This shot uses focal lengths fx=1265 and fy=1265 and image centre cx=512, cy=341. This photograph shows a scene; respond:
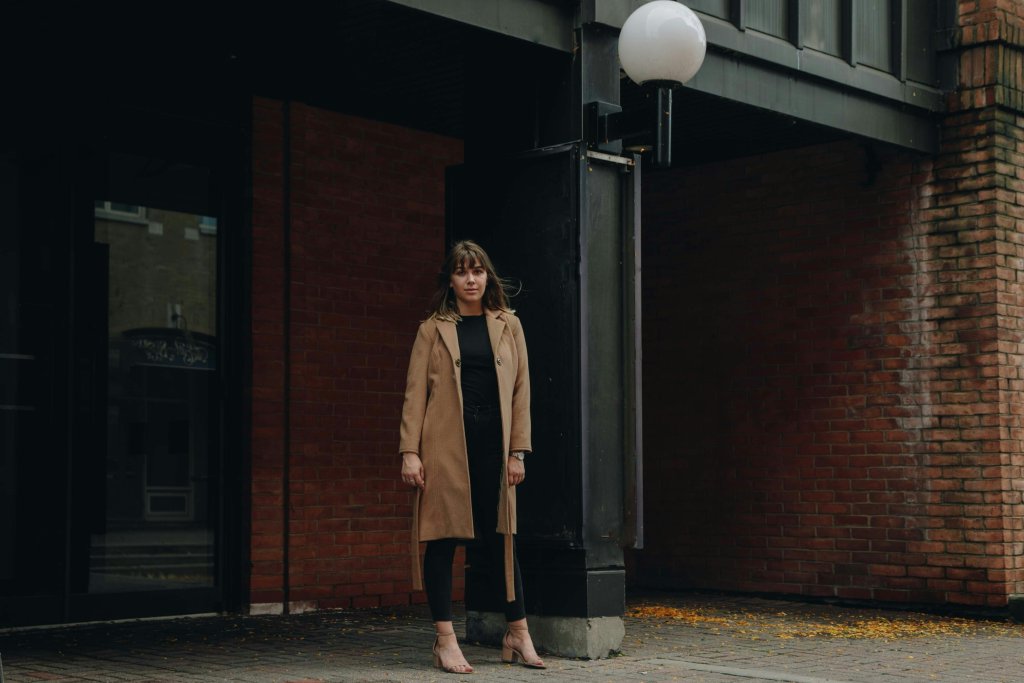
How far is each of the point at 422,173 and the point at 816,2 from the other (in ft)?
9.93

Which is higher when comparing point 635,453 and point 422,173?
point 422,173

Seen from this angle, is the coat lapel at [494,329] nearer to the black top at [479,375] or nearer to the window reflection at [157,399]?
the black top at [479,375]

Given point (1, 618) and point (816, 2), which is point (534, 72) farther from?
point (1, 618)

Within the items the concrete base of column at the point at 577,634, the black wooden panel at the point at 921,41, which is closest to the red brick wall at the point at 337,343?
the concrete base of column at the point at 577,634

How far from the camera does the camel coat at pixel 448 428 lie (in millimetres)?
5840

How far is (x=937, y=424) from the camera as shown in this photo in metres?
8.92

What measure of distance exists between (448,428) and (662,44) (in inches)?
80.7

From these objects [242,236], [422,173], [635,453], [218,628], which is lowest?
[218,628]

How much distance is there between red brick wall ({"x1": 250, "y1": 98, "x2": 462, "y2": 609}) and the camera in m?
8.34

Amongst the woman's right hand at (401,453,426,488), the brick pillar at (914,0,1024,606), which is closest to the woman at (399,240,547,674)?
the woman's right hand at (401,453,426,488)

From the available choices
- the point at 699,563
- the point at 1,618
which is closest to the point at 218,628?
the point at 1,618

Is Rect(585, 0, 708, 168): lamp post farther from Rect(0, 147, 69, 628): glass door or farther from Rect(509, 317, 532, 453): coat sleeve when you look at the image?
Rect(0, 147, 69, 628): glass door

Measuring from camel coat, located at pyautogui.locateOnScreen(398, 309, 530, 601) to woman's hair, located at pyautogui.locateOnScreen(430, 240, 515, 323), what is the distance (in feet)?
0.29

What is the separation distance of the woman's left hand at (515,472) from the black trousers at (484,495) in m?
0.07
